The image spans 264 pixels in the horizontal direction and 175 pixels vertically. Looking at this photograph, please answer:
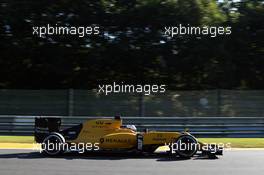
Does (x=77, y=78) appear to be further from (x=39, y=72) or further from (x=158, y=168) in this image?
(x=158, y=168)

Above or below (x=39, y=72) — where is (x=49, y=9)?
above

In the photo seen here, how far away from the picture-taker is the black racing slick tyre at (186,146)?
13.5 metres

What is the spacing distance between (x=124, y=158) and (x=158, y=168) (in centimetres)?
194

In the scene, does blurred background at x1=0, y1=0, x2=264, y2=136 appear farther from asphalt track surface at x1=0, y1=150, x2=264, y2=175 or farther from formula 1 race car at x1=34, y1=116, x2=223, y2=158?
asphalt track surface at x1=0, y1=150, x2=264, y2=175

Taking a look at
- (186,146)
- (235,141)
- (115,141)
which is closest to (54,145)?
(115,141)

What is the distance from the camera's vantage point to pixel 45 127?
46.9 ft

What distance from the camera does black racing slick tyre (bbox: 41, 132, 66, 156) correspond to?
45.0 feet

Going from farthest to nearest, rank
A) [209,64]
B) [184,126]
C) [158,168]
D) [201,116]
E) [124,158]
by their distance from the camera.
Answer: [209,64], [201,116], [184,126], [124,158], [158,168]

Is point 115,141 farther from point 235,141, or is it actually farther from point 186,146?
point 235,141

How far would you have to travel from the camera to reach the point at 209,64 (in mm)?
27031

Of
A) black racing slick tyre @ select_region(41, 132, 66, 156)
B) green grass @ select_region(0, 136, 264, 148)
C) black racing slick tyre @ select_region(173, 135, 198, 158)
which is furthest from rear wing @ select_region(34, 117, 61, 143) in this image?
green grass @ select_region(0, 136, 264, 148)

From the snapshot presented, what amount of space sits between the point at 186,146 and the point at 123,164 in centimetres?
186

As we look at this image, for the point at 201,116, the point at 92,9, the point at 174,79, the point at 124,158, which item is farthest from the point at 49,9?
the point at 124,158

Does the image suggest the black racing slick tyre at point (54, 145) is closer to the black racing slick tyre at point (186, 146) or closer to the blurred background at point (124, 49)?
the black racing slick tyre at point (186, 146)
